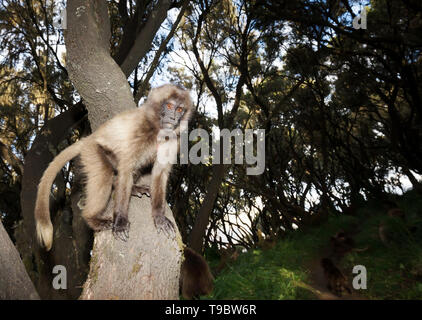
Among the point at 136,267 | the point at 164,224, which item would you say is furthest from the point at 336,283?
the point at 136,267

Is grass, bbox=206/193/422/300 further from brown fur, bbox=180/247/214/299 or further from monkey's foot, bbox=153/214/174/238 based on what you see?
monkey's foot, bbox=153/214/174/238

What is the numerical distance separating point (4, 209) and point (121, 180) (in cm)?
1678

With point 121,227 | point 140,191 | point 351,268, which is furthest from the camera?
point 351,268

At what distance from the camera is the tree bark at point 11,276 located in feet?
7.09

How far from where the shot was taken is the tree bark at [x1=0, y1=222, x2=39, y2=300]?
85.1 inches

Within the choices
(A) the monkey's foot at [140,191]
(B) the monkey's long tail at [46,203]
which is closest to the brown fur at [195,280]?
(A) the monkey's foot at [140,191]

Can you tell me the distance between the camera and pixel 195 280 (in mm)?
4977

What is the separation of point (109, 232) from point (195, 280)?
2850mm

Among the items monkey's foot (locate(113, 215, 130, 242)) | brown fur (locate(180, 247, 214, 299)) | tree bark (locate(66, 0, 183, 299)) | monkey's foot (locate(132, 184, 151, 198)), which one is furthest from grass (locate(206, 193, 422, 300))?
monkey's foot (locate(113, 215, 130, 242))

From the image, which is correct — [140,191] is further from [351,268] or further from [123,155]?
[351,268]

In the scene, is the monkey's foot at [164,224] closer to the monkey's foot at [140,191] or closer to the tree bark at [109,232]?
the tree bark at [109,232]

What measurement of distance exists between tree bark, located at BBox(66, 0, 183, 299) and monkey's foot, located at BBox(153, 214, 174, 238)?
0.04 m
